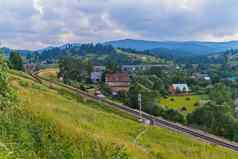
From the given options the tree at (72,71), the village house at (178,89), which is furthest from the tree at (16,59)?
the village house at (178,89)

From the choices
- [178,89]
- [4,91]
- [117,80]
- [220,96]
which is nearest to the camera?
[4,91]

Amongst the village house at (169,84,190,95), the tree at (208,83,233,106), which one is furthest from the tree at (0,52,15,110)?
the village house at (169,84,190,95)

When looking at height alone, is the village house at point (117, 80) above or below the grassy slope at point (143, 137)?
below

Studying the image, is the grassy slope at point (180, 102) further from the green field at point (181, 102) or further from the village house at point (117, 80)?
the village house at point (117, 80)

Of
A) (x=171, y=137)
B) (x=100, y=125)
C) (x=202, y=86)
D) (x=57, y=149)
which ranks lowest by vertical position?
(x=202, y=86)

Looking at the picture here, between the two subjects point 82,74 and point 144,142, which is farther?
point 82,74

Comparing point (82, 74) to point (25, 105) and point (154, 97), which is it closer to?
point (154, 97)

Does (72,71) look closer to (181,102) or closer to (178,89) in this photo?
(178,89)

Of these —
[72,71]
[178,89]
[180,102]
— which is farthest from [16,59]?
[178,89]

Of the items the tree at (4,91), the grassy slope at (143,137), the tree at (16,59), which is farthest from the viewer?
the tree at (16,59)

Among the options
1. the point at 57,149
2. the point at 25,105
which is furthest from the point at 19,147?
the point at 25,105

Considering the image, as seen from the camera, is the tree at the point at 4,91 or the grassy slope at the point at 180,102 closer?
the tree at the point at 4,91
